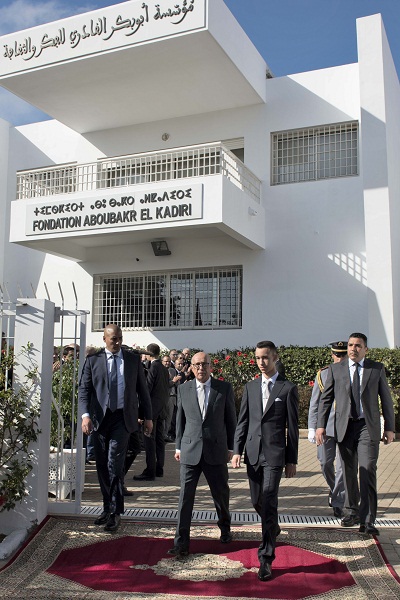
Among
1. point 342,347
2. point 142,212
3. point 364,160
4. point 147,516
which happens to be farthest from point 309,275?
point 147,516

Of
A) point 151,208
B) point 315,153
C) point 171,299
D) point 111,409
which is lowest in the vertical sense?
point 111,409

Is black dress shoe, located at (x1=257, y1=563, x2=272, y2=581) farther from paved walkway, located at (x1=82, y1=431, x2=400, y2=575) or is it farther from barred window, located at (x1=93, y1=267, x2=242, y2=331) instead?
barred window, located at (x1=93, y1=267, x2=242, y2=331)

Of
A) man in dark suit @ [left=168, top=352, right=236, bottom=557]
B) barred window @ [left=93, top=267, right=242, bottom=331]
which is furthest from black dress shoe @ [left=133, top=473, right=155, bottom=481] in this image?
barred window @ [left=93, top=267, right=242, bottom=331]

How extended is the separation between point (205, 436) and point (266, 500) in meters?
0.80

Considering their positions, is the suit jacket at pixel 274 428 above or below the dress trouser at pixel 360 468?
above

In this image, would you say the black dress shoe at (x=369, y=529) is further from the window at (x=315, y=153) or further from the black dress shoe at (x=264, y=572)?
the window at (x=315, y=153)

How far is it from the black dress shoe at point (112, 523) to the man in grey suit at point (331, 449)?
7.31 feet

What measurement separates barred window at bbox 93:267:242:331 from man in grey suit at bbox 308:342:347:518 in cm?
914

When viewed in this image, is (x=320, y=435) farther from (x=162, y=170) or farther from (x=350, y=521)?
(x=162, y=170)

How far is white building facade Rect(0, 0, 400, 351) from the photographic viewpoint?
1463cm

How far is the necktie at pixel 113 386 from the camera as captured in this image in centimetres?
627

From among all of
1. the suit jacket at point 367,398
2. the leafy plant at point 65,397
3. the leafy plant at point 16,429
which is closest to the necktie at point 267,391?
the suit jacket at point 367,398

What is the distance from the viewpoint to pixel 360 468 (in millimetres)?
6137

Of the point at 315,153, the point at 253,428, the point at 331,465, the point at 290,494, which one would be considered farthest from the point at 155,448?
the point at 315,153
